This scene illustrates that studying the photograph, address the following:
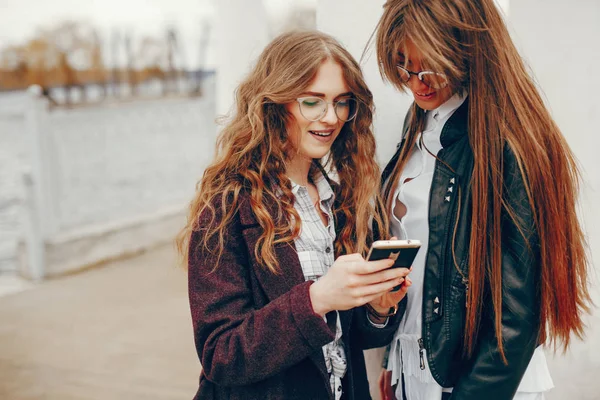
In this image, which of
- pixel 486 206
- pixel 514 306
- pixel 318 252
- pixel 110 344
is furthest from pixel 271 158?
pixel 110 344

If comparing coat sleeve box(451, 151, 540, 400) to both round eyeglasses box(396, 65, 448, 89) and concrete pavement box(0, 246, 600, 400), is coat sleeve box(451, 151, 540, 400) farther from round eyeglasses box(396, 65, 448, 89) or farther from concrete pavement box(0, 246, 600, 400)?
concrete pavement box(0, 246, 600, 400)

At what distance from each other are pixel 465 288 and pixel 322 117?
0.60 m

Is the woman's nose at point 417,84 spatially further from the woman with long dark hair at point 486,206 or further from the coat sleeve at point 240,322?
the coat sleeve at point 240,322

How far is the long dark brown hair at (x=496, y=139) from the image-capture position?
1646mm

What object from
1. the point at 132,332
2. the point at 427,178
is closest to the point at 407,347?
the point at 427,178

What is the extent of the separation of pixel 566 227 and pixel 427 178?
1.34ft

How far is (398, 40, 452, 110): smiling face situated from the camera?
173 centimetres

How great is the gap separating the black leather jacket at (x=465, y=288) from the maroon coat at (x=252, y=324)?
32 centimetres

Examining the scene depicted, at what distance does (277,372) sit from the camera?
5.19 feet

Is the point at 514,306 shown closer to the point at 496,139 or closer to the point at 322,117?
the point at 496,139

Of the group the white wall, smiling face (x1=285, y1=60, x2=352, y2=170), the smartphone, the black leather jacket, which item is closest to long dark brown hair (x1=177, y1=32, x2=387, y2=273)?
smiling face (x1=285, y1=60, x2=352, y2=170)

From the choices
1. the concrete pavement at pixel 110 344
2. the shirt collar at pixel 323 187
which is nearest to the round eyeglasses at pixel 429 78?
the shirt collar at pixel 323 187

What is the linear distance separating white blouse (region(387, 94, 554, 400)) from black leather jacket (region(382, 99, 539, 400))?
0.23 feet

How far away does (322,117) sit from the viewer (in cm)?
172
